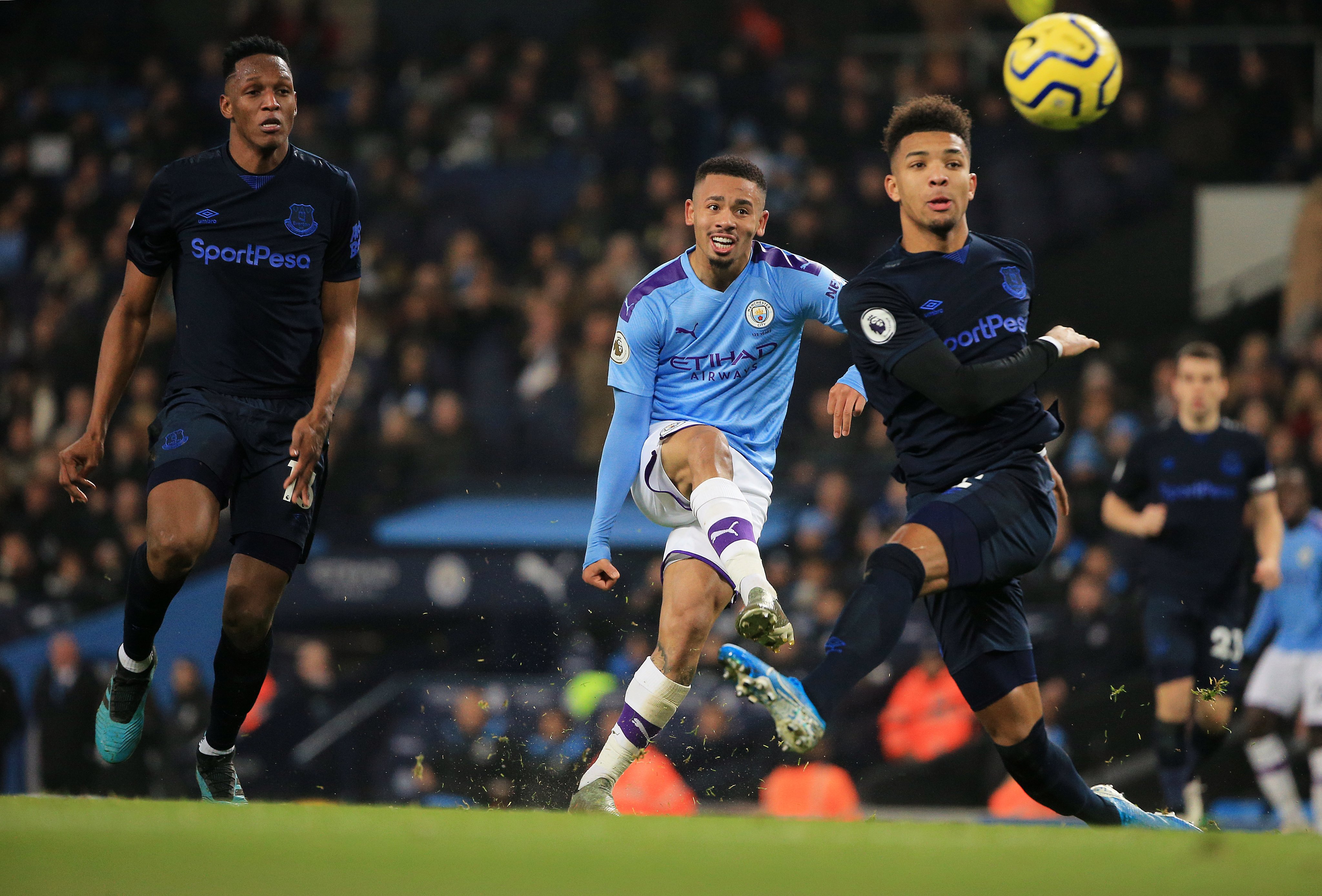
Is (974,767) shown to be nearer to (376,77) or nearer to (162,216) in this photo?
(162,216)

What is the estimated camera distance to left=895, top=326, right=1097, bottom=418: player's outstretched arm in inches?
158

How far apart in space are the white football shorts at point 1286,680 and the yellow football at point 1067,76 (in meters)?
4.65

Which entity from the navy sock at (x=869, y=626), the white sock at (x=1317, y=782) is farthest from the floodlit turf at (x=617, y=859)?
the white sock at (x=1317, y=782)

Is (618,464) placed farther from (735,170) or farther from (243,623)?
(243,623)

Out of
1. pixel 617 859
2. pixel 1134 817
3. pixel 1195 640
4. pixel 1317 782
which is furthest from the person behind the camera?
pixel 1317 782

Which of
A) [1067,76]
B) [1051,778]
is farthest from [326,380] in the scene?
[1067,76]

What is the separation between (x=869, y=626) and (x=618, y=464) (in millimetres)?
1699

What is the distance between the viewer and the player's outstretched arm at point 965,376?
13.2 feet

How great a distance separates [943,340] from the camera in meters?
4.18

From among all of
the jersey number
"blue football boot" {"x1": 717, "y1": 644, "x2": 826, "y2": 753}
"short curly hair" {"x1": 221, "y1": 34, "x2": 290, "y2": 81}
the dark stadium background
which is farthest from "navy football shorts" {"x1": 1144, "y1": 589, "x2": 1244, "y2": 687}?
"short curly hair" {"x1": 221, "y1": 34, "x2": 290, "y2": 81}

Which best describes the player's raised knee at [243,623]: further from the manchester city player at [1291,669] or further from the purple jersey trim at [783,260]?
the manchester city player at [1291,669]

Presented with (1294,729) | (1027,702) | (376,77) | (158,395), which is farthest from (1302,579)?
(376,77)

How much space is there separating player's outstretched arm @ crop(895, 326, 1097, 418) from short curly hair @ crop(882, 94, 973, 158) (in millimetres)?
748

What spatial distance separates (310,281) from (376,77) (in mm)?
10543
